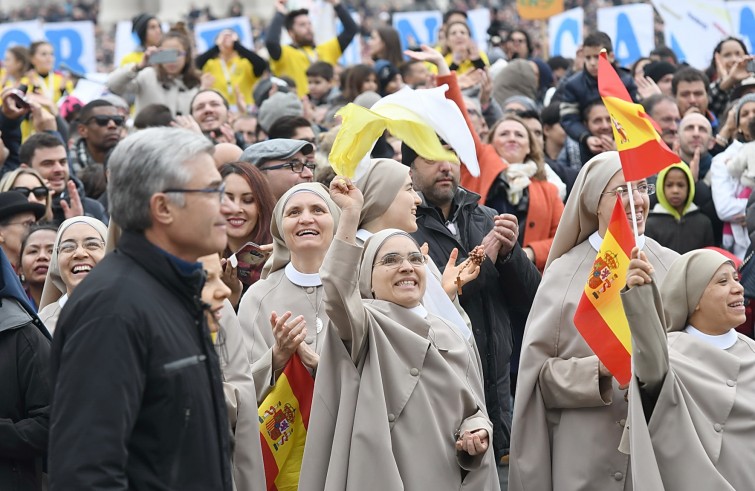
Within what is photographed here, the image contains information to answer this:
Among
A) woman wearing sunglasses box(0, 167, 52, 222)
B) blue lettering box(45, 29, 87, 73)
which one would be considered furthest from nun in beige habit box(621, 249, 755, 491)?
blue lettering box(45, 29, 87, 73)

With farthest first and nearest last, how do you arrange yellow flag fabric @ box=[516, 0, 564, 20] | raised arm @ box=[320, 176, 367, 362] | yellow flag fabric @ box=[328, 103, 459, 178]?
yellow flag fabric @ box=[516, 0, 564, 20] → yellow flag fabric @ box=[328, 103, 459, 178] → raised arm @ box=[320, 176, 367, 362]

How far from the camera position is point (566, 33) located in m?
16.9

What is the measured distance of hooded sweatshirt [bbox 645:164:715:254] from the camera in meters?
9.43

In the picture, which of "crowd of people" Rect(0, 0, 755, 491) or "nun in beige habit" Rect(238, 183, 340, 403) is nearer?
"crowd of people" Rect(0, 0, 755, 491)

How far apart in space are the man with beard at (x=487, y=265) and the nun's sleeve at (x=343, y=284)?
162 centimetres

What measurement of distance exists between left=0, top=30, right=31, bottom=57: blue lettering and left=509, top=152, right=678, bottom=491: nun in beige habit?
13090 mm

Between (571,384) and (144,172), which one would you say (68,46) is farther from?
(144,172)

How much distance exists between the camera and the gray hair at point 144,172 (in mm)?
3762

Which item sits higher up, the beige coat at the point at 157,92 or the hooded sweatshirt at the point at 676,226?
the beige coat at the point at 157,92

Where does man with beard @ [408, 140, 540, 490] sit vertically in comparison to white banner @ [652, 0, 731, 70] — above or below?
below

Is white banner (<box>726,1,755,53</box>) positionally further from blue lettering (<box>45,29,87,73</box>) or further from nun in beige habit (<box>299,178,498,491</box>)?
nun in beige habit (<box>299,178,498,491</box>)

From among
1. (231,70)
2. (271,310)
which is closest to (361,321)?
(271,310)

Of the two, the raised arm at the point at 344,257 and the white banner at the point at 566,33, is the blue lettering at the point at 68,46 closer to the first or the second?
the white banner at the point at 566,33

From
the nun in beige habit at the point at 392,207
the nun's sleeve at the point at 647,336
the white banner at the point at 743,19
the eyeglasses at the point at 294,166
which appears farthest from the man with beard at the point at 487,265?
the white banner at the point at 743,19
